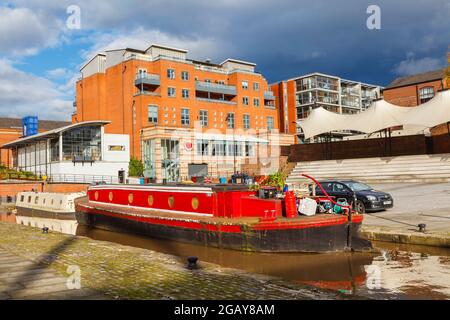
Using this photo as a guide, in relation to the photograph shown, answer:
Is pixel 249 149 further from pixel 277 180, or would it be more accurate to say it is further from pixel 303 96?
pixel 277 180

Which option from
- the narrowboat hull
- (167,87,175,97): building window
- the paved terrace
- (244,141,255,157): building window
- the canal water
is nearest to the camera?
the canal water

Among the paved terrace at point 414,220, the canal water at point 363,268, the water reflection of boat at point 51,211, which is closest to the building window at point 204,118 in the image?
the water reflection of boat at point 51,211

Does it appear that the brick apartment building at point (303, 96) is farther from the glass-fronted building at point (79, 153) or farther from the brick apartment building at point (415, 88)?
the glass-fronted building at point (79, 153)

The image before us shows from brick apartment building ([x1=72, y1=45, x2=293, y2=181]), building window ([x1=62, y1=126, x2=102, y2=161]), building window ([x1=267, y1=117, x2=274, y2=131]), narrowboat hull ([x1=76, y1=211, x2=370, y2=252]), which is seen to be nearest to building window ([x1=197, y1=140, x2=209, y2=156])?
brick apartment building ([x1=72, y1=45, x2=293, y2=181])

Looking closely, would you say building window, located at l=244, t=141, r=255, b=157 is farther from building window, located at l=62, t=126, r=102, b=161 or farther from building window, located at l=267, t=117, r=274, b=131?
building window, located at l=62, t=126, r=102, b=161

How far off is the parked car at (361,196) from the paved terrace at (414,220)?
0.32 metres

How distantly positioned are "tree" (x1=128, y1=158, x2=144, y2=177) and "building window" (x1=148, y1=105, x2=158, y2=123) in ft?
22.3

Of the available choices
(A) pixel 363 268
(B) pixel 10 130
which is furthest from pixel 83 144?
(A) pixel 363 268

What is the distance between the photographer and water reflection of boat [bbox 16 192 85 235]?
895 inches

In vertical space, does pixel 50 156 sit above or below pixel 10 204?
above
